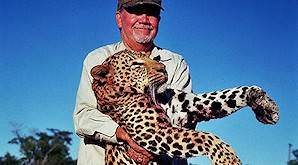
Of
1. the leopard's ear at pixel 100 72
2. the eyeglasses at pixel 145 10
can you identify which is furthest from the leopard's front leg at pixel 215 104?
the eyeglasses at pixel 145 10

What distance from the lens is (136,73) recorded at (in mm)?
2805

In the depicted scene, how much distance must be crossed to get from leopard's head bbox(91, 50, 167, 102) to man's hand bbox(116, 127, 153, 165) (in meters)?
0.14

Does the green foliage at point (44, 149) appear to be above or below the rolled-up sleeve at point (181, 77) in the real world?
above

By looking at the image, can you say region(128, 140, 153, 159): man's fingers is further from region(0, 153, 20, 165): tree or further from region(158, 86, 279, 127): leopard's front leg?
region(0, 153, 20, 165): tree

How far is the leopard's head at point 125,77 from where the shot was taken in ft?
9.11

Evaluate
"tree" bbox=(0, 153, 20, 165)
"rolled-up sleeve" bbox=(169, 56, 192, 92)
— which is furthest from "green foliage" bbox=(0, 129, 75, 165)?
"rolled-up sleeve" bbox=(169, 56, 192, 92)

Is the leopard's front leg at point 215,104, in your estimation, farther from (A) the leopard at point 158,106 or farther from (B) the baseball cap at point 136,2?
(B) the baseball cap at point 136,2

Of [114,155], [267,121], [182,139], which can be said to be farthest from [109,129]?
[267,121]

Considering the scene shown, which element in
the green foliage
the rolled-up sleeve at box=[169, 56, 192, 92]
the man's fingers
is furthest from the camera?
the green foliage

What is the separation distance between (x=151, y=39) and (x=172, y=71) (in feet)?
0.61

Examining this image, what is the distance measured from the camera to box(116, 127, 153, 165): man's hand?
273cm

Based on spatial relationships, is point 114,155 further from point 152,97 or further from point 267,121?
point 267,121

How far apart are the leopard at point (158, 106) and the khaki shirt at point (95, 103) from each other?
2.0 inches

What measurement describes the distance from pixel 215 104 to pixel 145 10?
51cm
